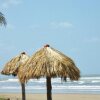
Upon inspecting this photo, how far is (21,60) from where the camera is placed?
20.1 meters

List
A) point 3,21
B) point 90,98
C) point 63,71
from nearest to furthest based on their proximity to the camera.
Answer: point 63,71 < point 3,21 < point 90,98

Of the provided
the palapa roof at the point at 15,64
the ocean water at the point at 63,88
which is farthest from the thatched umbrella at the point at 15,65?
the ocean water at the point at 63,88

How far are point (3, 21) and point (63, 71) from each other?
12.2 metres

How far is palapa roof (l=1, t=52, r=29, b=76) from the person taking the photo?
65.2 ft

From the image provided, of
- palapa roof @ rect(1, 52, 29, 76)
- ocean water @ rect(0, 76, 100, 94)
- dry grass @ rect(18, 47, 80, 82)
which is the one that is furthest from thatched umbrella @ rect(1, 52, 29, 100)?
ocean water @ rect(0, 76, 100, 94)

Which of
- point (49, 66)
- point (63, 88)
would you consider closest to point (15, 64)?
point (49, 66)

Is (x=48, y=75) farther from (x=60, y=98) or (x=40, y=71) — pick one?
(x=60, y=98)

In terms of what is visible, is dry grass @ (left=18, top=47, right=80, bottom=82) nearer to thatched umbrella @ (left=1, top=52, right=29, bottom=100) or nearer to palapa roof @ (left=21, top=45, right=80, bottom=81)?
palapa roof @ (left=21, top=45, right=80, bottom=81)

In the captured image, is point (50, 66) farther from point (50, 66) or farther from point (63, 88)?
point (63, 88)

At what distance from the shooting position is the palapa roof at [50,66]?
45.8ft

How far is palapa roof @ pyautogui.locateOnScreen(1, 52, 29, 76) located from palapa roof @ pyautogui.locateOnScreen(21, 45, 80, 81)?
205 inches

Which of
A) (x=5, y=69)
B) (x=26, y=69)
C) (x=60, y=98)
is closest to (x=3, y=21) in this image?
(x=5, y=69)

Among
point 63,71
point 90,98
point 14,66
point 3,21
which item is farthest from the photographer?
point 90,98

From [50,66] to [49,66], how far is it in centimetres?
3
